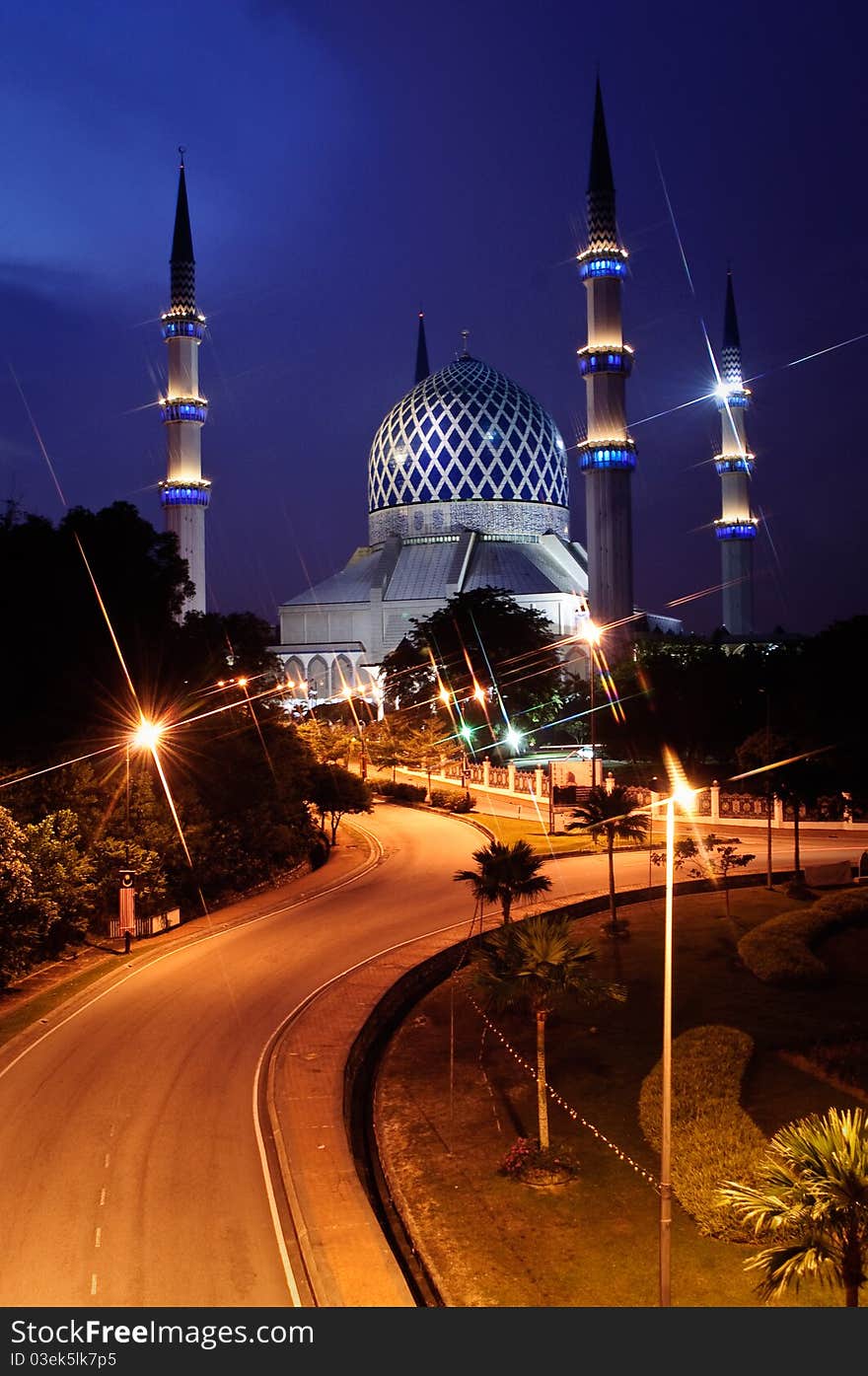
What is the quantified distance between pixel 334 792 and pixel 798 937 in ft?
59.8

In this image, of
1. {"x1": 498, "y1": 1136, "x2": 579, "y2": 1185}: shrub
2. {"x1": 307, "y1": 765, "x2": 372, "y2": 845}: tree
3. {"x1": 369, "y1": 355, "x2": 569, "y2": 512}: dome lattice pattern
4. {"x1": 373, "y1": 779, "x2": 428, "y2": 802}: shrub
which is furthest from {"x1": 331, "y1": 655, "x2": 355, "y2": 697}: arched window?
{"x1": 498, "y1": 1136, "x2": 579, "y2": 1185}: shrub

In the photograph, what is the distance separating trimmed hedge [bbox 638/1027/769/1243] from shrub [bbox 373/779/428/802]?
3164 centimetres

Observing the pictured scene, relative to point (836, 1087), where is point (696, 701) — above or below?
above

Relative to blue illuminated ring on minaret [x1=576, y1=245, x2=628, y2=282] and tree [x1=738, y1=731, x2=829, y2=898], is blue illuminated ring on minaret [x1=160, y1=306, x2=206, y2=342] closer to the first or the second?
blue illuminated ring on minaret [x1=576, y1=245, x2=628, y2=282]

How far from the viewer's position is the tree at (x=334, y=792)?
1581 inches

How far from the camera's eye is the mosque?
72.9 meters

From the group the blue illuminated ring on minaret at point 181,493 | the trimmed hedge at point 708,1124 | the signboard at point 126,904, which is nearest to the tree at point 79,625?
the signboard at point 126,904

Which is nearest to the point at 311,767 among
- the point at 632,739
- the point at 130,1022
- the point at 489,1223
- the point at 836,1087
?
the point at 632,739

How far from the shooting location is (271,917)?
28.9 m

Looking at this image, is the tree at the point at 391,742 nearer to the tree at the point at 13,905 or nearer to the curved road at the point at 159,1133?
the curved road at the point at 159,1133

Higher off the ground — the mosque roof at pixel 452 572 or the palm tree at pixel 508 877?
the mosque roof at pixel 452 572

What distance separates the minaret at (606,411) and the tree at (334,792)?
87.1ft

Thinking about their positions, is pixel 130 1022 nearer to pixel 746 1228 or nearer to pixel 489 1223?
pixel 489 1223

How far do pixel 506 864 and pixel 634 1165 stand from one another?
9278mm
